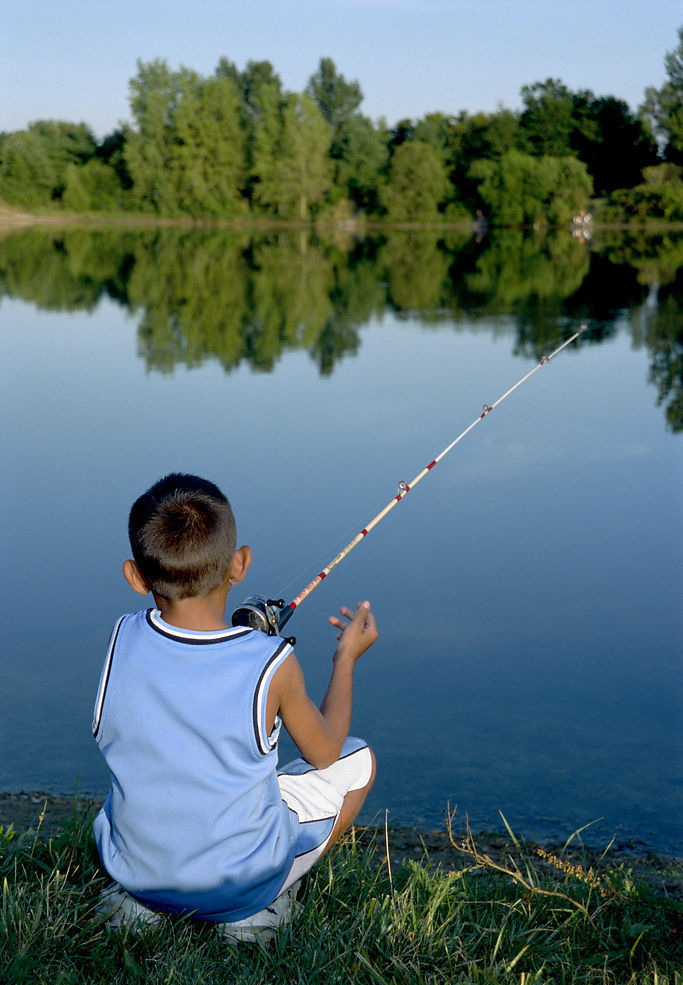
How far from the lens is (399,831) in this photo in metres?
3.30

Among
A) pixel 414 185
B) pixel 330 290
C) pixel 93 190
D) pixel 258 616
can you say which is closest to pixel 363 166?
pixel 414 185

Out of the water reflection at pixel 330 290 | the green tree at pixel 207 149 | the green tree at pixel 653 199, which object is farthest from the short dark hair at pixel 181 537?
the green tree at pixel 207 149

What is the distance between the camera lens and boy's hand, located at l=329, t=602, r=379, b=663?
7.39 feet

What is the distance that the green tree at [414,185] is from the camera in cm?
5353

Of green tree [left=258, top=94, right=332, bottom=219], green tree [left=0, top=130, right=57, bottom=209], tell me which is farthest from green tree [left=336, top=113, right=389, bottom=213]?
green tree [left=0, top=130, right=57, bottom=209]

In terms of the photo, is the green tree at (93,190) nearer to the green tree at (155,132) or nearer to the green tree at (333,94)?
the green tree at (155,132)

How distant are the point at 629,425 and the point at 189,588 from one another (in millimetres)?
7834

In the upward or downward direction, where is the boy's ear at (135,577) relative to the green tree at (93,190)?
downward

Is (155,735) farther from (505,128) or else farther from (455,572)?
(505,128)

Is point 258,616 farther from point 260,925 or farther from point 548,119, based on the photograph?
point 548,119

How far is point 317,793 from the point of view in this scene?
2.33 meters

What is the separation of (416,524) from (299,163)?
5008cm

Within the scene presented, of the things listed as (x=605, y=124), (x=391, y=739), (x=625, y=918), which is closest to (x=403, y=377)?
(x=391, y=739)

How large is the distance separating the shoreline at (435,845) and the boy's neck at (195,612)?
112cm
